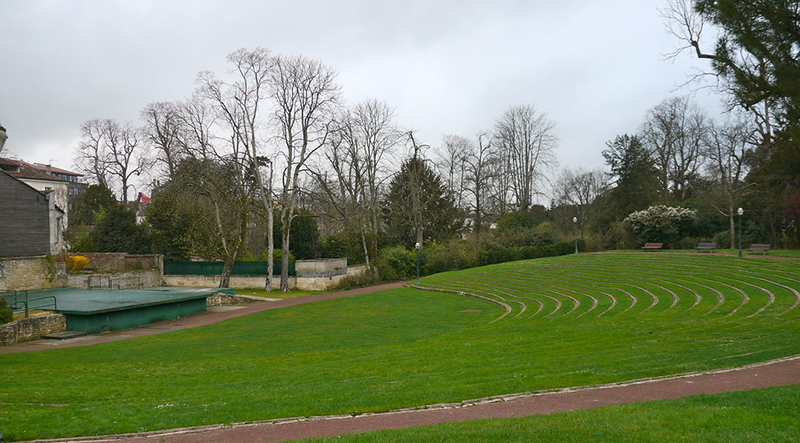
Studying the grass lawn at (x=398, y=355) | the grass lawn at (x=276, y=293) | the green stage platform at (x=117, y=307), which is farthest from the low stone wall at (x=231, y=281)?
the grass lawn at (x=398, y=355)

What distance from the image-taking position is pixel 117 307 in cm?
2117

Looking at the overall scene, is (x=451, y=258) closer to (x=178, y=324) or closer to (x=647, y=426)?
(x=178, y=324)

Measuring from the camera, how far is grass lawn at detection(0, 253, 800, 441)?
8.10 m

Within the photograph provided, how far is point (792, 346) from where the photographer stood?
1012cm

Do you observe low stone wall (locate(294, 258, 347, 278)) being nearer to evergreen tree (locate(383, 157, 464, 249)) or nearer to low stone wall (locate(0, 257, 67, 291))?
evergreen tree (locate(383, 157, 464, 249))

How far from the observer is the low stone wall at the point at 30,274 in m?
29.3

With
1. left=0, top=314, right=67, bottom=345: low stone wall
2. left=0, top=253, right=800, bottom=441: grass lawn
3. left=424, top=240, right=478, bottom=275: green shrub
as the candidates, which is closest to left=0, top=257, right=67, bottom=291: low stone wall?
left=0, top=314, right=67, bottom=345: low stone wall

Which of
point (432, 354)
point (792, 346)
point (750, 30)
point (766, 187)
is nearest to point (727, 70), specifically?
point (750, 30)

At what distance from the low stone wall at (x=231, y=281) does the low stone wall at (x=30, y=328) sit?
56.3ft

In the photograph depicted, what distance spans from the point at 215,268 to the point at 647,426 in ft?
122

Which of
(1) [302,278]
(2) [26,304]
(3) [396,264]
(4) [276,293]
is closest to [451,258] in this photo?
(3) [396,264]

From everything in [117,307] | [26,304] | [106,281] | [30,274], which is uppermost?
[30,274]

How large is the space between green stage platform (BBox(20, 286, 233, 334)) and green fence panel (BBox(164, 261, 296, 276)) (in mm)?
9053

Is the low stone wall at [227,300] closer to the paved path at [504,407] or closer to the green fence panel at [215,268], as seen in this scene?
the green fence panel at [215,268]
